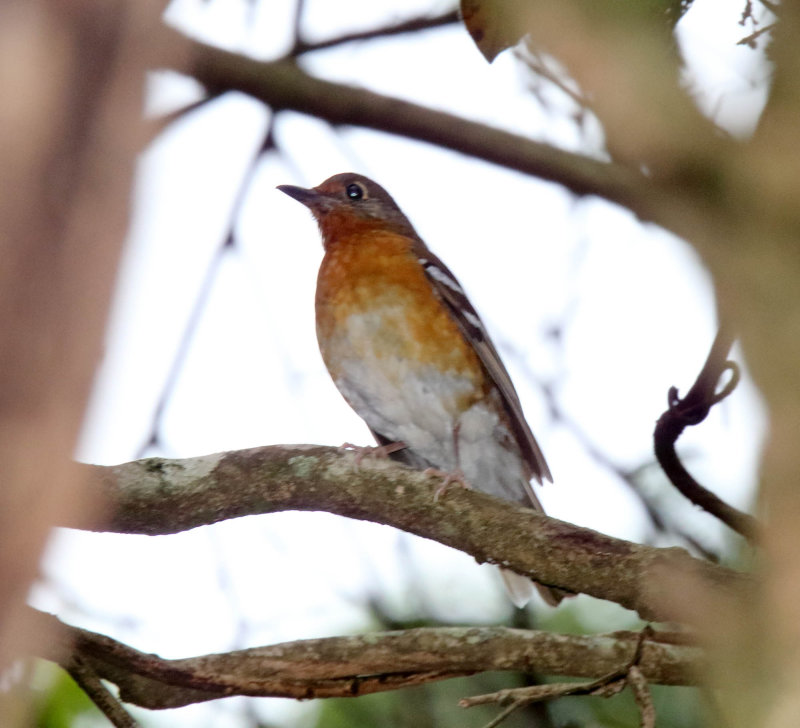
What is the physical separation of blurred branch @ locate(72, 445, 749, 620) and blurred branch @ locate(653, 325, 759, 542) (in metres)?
0.39

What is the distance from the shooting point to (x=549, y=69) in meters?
2.44

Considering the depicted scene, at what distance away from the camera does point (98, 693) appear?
3115 mm

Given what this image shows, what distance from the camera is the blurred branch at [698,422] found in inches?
118

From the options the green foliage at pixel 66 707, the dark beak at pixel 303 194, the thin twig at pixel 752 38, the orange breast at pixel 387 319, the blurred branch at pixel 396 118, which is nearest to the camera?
the thin twig at pixel 752 38

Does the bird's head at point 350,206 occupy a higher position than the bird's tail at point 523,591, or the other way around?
the bird's head at point 350,206

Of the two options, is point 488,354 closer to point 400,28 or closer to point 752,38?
point 400,28

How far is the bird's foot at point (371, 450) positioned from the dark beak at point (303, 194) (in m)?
1.53

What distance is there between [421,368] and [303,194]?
141 cm

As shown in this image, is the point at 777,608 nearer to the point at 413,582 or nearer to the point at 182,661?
the point at 182,661

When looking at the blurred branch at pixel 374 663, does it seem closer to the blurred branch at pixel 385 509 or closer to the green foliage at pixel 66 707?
the blurred branch at pixel 385 509

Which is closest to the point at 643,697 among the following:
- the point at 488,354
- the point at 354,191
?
the point at 488,354

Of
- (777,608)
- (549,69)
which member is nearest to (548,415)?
(549,69)

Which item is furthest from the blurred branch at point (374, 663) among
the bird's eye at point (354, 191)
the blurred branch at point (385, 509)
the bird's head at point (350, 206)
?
the bird's eye at point (354, 191)

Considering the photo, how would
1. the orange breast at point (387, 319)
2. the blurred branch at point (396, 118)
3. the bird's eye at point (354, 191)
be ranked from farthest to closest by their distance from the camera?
1. the bird's eye at point (354, 191)
2. the orange breast at point (387, 319)
3. the blurred branch at point (396, 118)
